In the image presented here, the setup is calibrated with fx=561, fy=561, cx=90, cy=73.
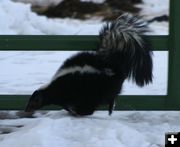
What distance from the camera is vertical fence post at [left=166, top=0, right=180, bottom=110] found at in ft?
19.0

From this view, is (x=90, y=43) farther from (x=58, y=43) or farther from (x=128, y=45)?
(x=128, y=45)

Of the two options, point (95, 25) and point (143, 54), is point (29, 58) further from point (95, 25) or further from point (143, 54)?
point (143, 54)

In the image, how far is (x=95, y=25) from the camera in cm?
597

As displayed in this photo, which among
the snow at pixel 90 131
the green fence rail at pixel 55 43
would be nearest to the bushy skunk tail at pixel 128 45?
the green fence rail at pixel 55 43

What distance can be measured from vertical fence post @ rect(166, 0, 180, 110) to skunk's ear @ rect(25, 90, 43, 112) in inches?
53.9

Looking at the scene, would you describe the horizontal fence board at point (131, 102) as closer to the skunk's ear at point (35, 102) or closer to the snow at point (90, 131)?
the snow at point (90, 131)

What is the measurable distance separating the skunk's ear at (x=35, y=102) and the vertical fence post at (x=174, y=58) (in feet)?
4.49

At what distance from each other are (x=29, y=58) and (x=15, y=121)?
72 centimetres

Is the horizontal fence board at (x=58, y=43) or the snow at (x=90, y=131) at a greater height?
the horizontal fence board at (x=58, y=43)

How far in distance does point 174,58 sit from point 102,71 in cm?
85

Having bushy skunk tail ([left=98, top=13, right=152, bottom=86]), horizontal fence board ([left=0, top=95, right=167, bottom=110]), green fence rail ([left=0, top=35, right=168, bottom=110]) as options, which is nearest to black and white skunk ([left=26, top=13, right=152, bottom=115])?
bushy skunk tail ([left=98, top=13, right=152, bottom=86])

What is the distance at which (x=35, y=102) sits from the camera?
579 centimetres

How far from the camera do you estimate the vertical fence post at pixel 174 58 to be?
229 inches

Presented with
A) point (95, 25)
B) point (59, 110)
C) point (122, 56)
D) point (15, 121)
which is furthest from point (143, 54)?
point (15, 121)
